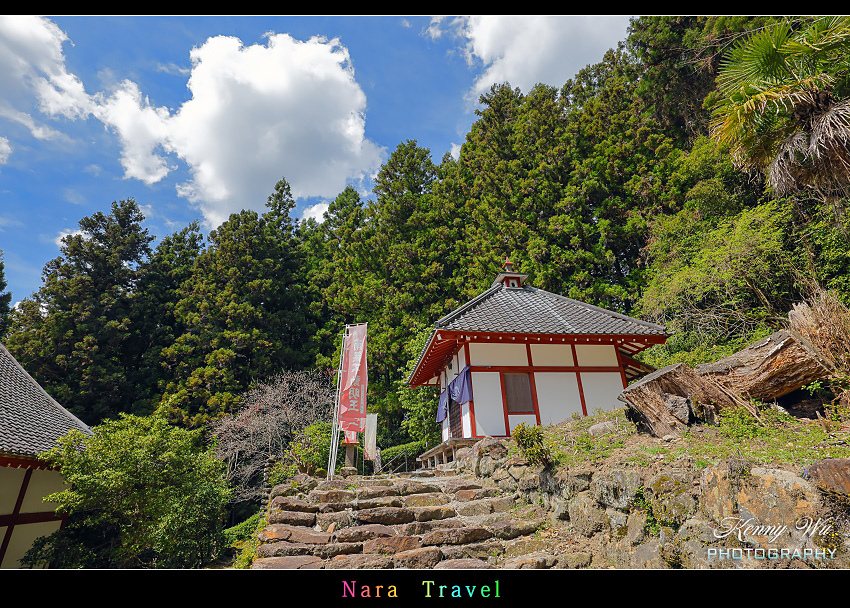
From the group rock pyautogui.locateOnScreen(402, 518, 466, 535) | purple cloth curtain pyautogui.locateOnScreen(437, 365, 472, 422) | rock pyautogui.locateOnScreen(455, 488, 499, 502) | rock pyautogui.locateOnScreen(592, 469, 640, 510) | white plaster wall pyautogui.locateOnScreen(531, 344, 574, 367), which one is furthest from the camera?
white plaster wall pyautogui.locateOnScreen(531, 344, 574, 367)

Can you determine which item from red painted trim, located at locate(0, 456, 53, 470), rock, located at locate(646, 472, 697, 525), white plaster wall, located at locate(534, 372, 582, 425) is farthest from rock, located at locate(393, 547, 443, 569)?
red painted trim, located at locate(0, 456, 53, 470)

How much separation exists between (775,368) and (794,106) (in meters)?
4.93

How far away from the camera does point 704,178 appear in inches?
661

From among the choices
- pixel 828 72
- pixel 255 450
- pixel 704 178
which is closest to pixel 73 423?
pixel 255 450

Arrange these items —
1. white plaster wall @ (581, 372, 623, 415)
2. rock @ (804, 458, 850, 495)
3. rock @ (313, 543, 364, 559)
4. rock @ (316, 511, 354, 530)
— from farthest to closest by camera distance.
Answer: white plaster wall @ (581, 372, 623, 415) < rock @ (316, 511, 354, 530) < rock @ (313, 543, 364, 559) < rock @ (804, 458, 850, 495)

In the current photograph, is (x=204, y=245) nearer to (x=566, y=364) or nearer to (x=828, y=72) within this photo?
(x=566, y=364)

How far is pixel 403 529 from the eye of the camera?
600 centimetres

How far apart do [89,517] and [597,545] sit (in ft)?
39.3

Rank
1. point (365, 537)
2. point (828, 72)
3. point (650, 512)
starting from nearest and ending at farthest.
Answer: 1. point (650, 512)
2. point (365, 537)
3. point (828, 72)

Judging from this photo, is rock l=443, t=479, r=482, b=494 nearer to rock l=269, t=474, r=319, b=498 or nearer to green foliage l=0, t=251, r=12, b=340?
rock l=269, t=474, r=319, b=498

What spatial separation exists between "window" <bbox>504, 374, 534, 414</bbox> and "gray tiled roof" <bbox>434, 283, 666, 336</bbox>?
60.5 inches

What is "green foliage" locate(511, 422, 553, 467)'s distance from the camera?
6.21 meters

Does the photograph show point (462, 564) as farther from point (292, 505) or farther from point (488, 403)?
point (488, 403)
